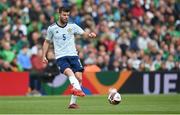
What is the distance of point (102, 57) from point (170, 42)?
4.42 m

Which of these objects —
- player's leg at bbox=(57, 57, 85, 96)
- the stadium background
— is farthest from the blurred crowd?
player's leg at bbox=(57, 57, 85, 96)

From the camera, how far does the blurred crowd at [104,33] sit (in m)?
24.8

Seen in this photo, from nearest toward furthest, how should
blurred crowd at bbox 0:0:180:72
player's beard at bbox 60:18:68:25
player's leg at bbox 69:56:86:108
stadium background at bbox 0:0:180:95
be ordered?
1. player's beard at bbox 60:18:68:25
2. player's leg at bbox 69:56:86:108
3. stadium background at bbox 0:0:180:95
4. blurred crowd at bbox 0:0:180:72

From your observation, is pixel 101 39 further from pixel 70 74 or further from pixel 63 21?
pixel 70 74

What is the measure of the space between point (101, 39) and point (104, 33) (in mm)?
374

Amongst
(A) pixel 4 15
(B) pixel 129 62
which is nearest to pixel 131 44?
(B) pixel 129 62

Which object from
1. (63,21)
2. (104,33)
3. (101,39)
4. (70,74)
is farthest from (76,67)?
(104,33)

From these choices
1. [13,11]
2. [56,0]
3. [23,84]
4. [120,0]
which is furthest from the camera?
[120,0]

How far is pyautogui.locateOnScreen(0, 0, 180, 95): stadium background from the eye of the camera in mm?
24516

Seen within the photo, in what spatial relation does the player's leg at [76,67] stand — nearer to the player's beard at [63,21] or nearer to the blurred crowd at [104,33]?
the player's beard at [63,21]

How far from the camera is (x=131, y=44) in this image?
91.0 feet

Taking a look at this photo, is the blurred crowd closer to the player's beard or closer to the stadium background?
the stadium background

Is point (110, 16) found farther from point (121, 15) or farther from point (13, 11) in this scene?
point (13, 11)

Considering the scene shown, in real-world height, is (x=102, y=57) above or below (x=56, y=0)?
below
